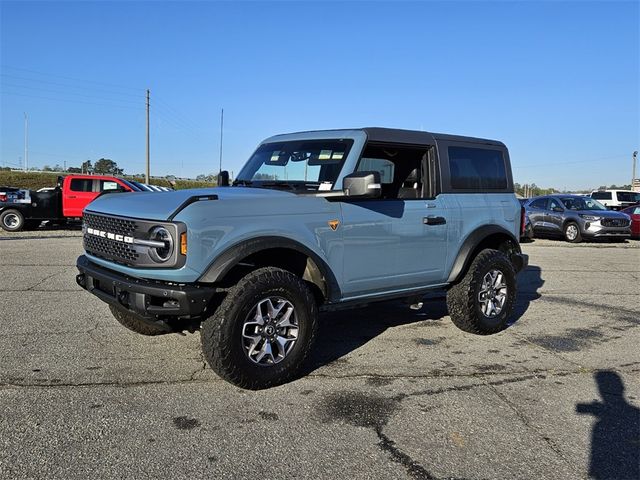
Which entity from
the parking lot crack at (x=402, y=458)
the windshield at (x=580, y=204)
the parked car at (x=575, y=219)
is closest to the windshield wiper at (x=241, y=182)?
the parking lot crack at (x=402, y=458)

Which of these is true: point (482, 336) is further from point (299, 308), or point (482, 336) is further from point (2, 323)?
point (2, 323)

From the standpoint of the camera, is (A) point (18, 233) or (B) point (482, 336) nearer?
(B) point (482, 336)

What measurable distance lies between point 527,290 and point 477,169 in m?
3.62

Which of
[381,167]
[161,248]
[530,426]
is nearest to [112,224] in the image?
[161,248]

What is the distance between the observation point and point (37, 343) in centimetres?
507

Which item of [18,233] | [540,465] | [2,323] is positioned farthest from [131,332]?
[18,233]

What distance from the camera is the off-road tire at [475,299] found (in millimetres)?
5645

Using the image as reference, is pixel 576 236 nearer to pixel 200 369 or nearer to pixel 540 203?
pixel 540 203

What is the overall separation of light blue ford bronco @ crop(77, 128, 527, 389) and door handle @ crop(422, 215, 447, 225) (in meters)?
0.01

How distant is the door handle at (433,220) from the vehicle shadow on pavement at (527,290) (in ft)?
6.22

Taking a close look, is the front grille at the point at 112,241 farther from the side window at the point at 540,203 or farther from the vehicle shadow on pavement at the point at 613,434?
the side window at the point at 540,203

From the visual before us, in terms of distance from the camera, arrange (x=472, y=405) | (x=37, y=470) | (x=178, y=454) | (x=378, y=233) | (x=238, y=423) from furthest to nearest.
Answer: (x=378, y=233) → (x=472, y=405) → (x=238, y=423) → (x=178, y=454) → (x=37, y=470)

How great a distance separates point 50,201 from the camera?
17.2 metres

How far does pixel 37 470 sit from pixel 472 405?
2.77 meters
